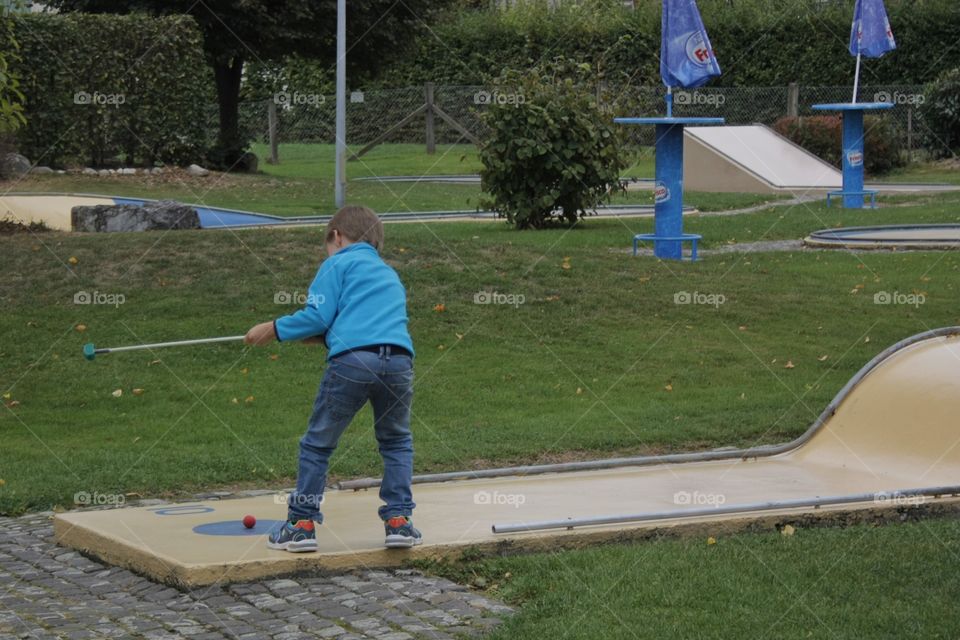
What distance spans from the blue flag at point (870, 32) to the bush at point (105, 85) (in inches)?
434

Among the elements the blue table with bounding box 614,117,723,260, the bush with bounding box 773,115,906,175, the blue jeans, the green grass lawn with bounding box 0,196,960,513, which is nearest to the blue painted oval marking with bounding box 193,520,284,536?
the blue jeans

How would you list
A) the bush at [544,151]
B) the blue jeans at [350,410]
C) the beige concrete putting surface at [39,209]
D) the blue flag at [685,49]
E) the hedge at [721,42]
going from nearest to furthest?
the blue jeans at [350,410] → the blue flag at [685,49] → the beige concrete putting surface at [39,209] → the bush at [544,151] → the hedge at [721,42]

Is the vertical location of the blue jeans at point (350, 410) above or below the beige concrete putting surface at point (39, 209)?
below

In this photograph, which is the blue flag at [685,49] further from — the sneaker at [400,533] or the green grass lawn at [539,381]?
the sneaker at [400,533]

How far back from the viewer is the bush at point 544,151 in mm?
17234

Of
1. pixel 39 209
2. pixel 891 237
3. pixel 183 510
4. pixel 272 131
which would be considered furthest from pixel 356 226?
pixel 272 131

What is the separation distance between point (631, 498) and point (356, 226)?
6.81ft

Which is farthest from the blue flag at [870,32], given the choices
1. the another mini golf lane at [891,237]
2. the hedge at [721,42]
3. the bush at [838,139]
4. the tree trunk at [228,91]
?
the tree trunk at [228,91]

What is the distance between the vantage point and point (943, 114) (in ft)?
96.1

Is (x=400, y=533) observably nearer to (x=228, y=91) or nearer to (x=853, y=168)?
(x=853, y=168)

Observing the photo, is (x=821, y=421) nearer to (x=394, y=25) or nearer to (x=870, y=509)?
(x=870, y=509)

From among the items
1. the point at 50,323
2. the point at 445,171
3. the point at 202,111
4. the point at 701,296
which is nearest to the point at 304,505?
the point at 50,323

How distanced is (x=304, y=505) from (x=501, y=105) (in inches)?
456

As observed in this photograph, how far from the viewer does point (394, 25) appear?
30609 millimetres
